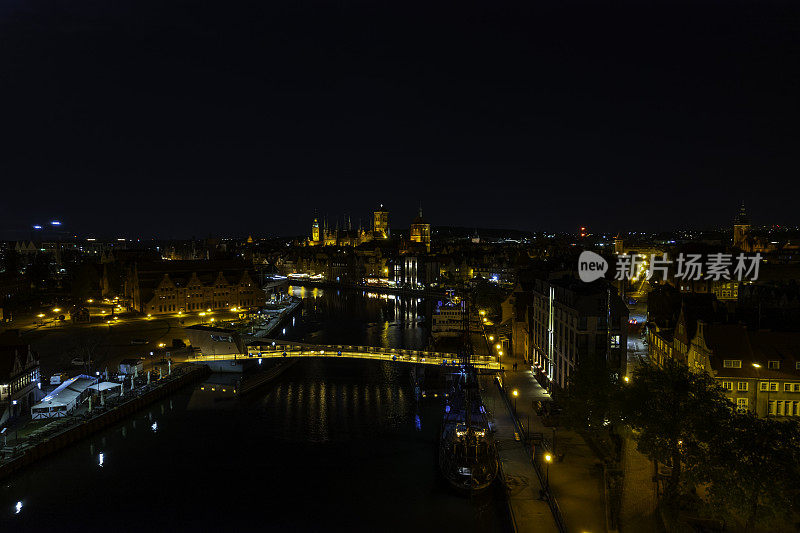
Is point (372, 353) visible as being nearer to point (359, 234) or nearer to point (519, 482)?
point (519, 482)

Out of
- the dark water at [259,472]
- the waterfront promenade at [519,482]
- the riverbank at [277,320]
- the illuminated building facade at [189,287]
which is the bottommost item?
the dark water at [259,472]

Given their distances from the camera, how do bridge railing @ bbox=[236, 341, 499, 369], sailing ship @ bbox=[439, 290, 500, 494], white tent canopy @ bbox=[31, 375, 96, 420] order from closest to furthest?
sailing ship @ bbox=[439, 290, 500, 494] → white tent canopy @ bbox=[31, 375, 96, 420] → bridge railing @ bbox=[236, 341, 499, 369]

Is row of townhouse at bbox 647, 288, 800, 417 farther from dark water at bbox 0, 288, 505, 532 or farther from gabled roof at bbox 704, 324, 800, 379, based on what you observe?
dark water at bbox 0, 288, 505, 532

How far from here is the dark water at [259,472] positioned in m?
13.9

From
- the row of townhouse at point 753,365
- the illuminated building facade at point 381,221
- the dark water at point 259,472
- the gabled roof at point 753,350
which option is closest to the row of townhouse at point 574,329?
the row of townhouse at point 753,365

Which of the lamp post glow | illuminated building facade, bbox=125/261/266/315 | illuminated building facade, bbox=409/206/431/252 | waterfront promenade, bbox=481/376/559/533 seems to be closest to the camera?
waterfront promenade, bbox=481/376/559/533

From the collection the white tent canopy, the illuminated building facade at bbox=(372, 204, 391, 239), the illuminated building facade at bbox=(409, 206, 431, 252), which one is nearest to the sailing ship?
the white tent canopy

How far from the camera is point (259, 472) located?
→ 54.3ft

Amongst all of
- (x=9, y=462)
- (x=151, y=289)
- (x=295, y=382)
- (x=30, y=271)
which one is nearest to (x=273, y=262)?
(x=30, y=271)

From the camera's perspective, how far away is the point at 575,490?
12.9 m

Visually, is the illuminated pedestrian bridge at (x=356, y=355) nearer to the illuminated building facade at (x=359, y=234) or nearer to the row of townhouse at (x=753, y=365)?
the row of townhouse at (x=753, y=365)

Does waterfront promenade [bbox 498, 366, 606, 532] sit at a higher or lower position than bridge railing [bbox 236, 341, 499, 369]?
lower

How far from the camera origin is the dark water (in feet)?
45.5

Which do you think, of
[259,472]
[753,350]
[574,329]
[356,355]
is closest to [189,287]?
[356,355]
